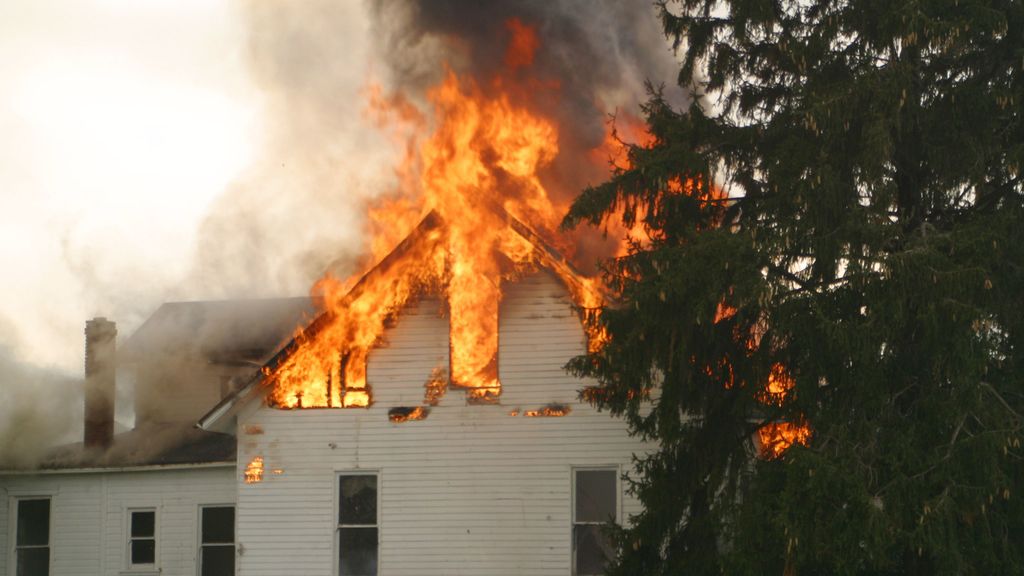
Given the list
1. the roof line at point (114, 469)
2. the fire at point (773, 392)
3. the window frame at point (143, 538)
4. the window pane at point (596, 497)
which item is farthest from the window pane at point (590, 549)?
the window frame at point (143, 538)

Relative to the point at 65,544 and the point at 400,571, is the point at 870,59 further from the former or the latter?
the point at 65,544

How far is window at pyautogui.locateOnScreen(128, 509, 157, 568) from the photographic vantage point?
25.4 metres

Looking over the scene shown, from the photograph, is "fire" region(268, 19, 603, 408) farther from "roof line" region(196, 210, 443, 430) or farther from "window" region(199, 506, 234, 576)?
"window" region(199, 506, 234, 576)

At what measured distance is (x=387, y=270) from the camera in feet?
66.4

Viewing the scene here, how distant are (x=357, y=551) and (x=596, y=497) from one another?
3.91 meters

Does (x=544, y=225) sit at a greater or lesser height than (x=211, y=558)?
greater

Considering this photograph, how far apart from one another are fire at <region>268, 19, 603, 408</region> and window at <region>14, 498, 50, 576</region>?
27.4 ft

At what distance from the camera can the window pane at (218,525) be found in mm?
24734

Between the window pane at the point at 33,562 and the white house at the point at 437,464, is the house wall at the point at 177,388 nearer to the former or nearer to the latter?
the window pane at the point at 33,562

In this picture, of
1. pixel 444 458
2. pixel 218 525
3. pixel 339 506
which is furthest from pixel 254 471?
pixel 218 525

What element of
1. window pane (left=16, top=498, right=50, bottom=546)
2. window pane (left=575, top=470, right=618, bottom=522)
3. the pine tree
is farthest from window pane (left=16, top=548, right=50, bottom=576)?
the pine tree

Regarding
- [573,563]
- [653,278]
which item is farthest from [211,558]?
[653,278]

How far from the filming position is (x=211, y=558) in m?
24.9

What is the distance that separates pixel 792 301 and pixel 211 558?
47.9ft
